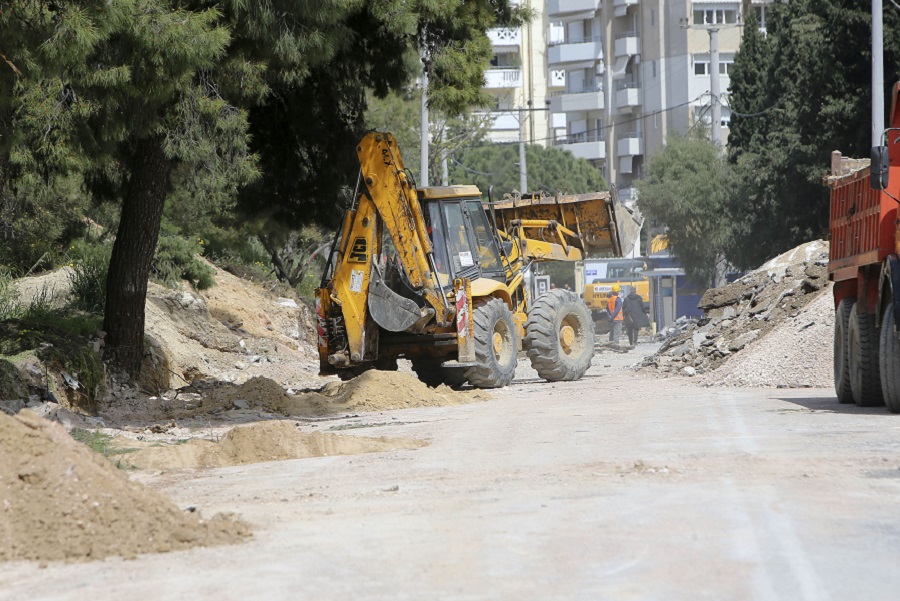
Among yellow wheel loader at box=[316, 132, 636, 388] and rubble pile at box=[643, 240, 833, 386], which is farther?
rubble pile at box=[643, 240, 833, 386]

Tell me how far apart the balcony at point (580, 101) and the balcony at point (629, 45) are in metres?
Answer: 4.59

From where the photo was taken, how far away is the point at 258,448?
11922 millimetres

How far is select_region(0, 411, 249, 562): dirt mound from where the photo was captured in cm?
717

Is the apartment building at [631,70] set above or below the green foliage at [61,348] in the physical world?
above

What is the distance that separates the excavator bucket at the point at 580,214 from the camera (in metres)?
24.2

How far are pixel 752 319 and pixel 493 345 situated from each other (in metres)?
5.80

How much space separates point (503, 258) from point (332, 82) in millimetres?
4573

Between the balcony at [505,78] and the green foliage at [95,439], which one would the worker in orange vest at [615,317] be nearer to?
the green foliage at [95,439]

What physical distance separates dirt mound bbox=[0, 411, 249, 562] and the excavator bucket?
1663cm

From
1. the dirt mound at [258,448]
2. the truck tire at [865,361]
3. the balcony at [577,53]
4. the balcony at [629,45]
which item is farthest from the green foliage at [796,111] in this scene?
the balcony at [577,53]

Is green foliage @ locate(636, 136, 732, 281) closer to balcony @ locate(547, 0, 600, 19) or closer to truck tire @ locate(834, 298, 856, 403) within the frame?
balcony @ locate(547, 0, 600, 19)

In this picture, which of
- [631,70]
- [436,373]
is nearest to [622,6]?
[631,70]

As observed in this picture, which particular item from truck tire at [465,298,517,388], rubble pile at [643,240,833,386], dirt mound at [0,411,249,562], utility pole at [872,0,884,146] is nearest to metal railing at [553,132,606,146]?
utility pole at [872,0,884,146]

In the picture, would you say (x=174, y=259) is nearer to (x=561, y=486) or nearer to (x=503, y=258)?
(x=503, y=258)
